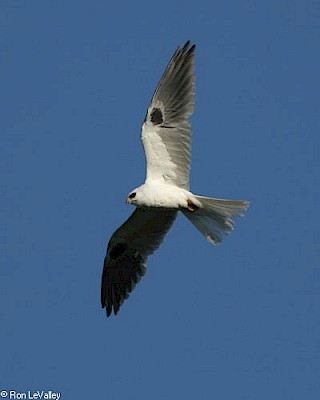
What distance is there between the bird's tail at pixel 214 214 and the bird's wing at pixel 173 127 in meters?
0.34

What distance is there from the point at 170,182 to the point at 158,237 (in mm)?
1261

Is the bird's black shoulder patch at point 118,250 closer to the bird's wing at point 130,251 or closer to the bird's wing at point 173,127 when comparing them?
the bird's wing at point 130,251

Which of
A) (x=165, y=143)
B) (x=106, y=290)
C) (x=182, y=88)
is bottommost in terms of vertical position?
(x=106, y=290)

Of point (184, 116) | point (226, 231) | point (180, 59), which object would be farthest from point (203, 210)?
point (180, 59)

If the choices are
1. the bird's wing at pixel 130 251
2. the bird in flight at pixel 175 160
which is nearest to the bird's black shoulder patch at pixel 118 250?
the bird's wing at pixel 130 251

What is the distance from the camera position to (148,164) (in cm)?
1021

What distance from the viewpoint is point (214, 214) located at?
32.9 feet

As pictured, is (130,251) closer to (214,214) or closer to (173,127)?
(214,214)

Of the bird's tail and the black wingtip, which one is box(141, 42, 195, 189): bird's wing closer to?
the black wingtip

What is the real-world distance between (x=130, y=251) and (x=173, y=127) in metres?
2.01

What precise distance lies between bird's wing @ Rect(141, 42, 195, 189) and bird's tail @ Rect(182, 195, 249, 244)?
34 cm

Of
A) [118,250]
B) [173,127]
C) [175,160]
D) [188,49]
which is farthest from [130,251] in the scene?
[188,49]

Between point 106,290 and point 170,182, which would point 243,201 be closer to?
point 170,182

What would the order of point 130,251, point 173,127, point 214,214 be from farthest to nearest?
point 130,251 < point 173,127 < point 214,214
